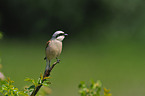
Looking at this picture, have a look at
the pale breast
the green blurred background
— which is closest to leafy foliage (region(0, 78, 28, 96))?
the pale breast

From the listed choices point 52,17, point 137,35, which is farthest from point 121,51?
point 52,17

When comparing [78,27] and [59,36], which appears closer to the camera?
[59,36]

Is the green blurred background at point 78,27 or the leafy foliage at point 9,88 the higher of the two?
the green blurred background at point 78,27

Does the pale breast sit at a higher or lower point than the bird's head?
lower

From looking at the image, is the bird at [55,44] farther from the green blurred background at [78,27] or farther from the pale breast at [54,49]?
the green blurred background at [78,27]

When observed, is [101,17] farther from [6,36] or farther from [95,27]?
[6,36]

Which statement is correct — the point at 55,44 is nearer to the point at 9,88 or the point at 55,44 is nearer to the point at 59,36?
the point at 59,36

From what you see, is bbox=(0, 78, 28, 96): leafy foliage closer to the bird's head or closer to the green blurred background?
the bird's head

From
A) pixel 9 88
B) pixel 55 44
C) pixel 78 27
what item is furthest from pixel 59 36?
pixel 78 27

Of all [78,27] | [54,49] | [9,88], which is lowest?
[9,88]

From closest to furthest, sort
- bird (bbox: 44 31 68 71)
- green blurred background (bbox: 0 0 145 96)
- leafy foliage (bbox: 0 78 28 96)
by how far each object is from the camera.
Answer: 1. leafy foliage (bbox: 0 78 28 96)
2. bird (bbox: 44 31 68 71)
3. green blurred background (bbox: 0 0 145 96)

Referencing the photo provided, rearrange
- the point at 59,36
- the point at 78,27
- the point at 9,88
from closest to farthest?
the point at 9,88, the point at 59,36, the point at 78,27

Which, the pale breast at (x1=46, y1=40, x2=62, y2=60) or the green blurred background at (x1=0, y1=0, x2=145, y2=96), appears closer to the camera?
the pale breast at (x1=46, y1=40, x2=62, y2=60)

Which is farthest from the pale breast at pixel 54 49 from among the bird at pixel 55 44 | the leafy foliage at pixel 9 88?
the leafy foliage at pixel 9 88
